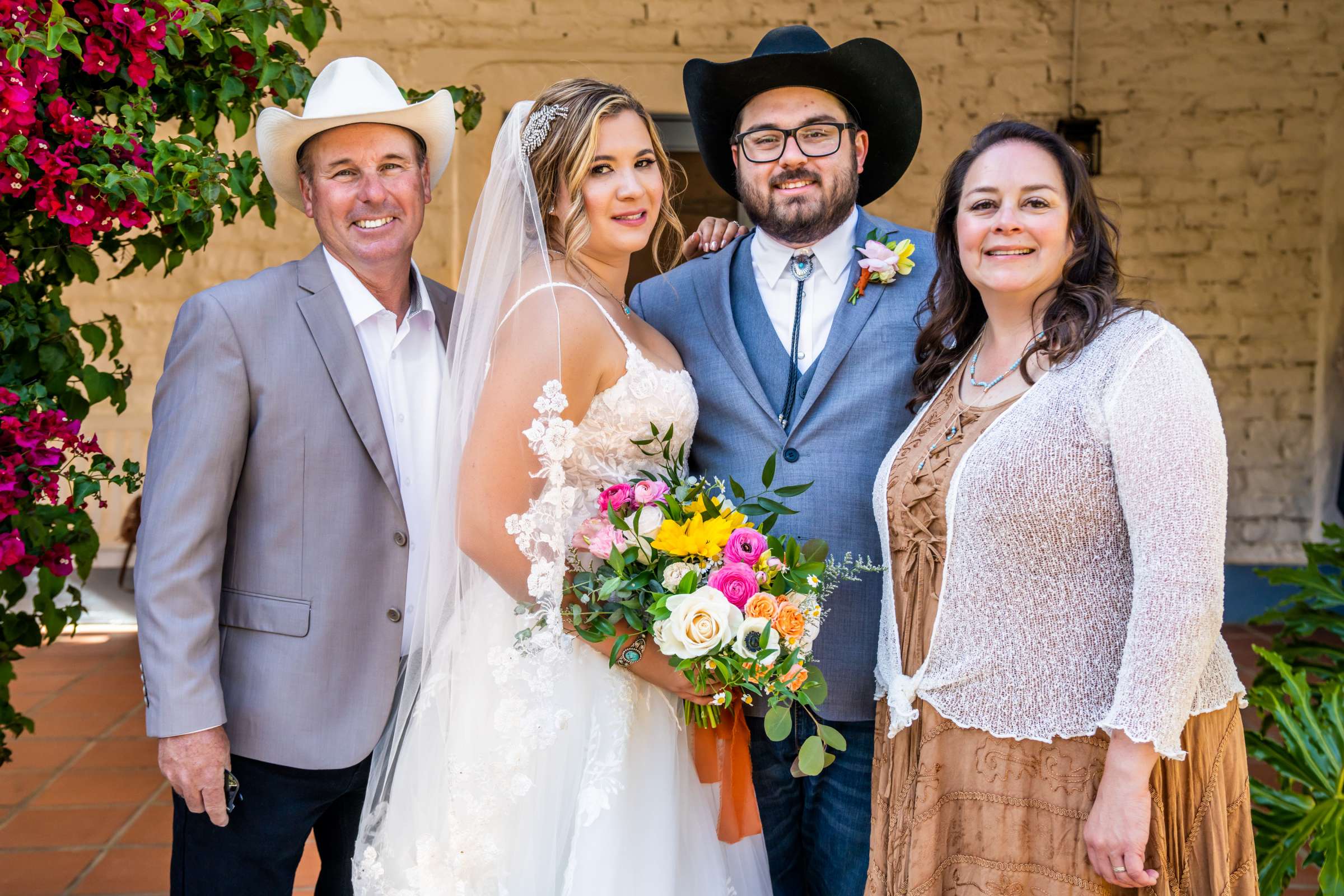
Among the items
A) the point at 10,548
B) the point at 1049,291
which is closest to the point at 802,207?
the point at 1049,291

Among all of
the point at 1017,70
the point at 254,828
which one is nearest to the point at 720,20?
the point at 1017,70

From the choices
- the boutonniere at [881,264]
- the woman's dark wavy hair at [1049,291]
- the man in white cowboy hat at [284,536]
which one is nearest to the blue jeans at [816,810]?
the woman's dark wavy hair at [1049,291]

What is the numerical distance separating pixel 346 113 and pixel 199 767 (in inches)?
54.9

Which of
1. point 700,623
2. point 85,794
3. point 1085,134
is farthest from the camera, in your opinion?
point 1085,134

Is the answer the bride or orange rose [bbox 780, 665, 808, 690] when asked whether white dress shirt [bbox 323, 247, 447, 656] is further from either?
orange rose [bbox 780, 665, 808, 690]

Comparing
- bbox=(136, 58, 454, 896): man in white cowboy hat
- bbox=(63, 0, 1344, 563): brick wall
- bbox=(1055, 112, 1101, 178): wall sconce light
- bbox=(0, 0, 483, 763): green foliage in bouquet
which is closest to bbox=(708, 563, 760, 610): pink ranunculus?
bbox=(136, 58, 454, 896): man in white cowboy hat

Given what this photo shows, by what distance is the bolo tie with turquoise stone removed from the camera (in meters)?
2.50

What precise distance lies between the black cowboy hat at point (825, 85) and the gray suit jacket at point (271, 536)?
3.67 feet

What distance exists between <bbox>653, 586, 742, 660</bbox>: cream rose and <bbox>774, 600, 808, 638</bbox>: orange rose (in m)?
0.07

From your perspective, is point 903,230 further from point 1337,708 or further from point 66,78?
point 66,78

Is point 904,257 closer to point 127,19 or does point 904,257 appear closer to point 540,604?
point 540,604

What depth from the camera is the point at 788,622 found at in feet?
6.37

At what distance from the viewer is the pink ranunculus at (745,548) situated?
1.95 meters

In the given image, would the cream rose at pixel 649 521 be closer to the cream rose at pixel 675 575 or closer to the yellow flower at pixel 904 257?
the cream rose at pixel 675 575
